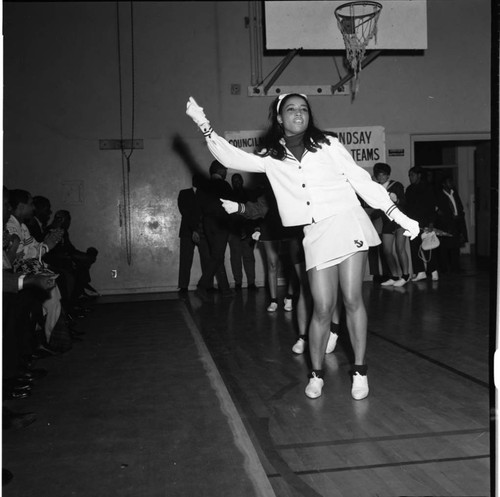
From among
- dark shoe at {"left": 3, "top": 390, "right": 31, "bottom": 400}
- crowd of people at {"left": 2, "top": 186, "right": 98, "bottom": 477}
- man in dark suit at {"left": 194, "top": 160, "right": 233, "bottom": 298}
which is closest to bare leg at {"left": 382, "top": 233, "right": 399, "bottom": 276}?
man in dark suit at {"left": 194, "top": 160, "right": 233, "bottom": 298}

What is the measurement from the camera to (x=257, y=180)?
9.79m

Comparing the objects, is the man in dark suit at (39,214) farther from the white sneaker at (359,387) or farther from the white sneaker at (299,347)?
the white sneaker at (359,387)

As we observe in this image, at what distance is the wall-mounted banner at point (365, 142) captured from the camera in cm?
1000

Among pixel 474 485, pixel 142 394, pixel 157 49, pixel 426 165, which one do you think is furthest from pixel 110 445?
pixel 426 165

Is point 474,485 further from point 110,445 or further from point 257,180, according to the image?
point 257,180

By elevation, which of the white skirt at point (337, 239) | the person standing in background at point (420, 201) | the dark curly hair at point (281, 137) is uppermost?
the dark curly hair at point (281, 137)

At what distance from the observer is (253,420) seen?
3.13m

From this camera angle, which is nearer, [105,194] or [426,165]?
[105,194]

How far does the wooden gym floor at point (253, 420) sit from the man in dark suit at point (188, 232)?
10.6 ft

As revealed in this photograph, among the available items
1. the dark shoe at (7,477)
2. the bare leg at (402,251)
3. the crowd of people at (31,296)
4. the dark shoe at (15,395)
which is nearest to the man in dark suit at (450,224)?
the bare leg at (402,251)

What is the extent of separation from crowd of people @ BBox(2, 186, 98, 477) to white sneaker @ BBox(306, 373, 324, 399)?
4.95 feet

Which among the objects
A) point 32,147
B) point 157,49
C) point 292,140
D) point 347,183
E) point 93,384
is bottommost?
point 93,384

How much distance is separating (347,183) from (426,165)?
39.5 feet

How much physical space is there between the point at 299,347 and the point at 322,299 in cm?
140
